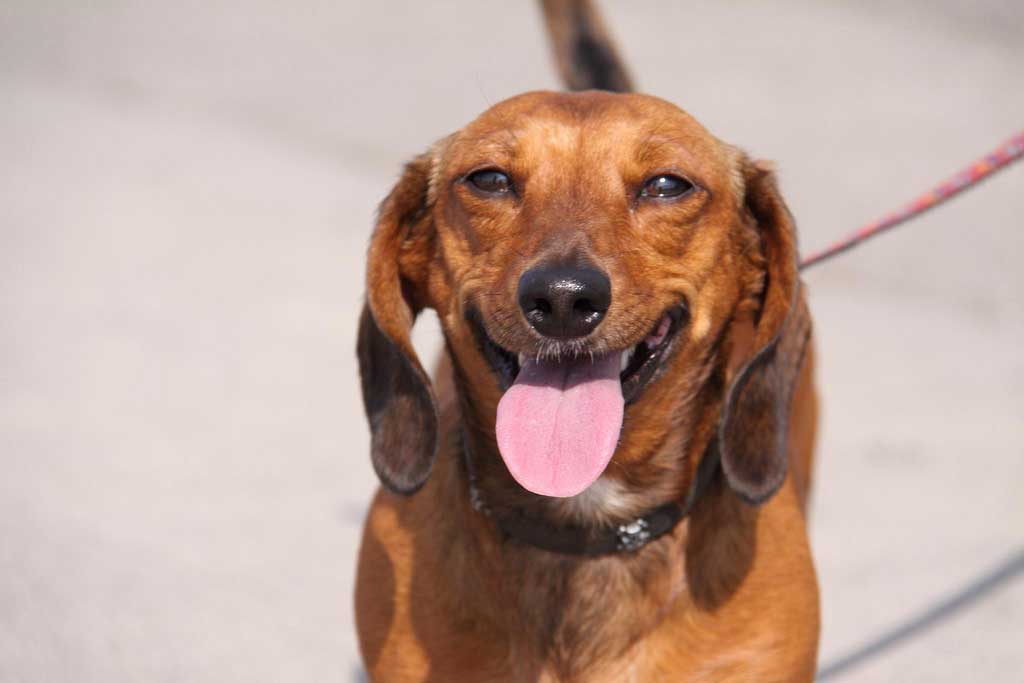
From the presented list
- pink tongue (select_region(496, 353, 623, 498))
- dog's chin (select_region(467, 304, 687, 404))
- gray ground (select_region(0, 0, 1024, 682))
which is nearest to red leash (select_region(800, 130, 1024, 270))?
dog's chin (select_region(467, 304, 687, 404))

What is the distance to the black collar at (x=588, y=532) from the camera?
2.86 metres

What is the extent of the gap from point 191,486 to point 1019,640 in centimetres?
300

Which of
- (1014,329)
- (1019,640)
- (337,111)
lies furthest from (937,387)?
(337,111)

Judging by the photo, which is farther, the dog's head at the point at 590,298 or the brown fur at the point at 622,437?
the brown fur at the point at 622,437

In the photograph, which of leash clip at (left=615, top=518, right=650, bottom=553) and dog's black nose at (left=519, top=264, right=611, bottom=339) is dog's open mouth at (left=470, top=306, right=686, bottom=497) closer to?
dog's black nose at (left=519, top=264, right=611, bottom=339)

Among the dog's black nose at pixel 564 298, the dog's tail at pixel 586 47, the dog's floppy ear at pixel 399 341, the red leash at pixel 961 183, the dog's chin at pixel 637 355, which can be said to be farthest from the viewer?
the dog's tail at pixel 586 47

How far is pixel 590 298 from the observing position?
98.5 inches

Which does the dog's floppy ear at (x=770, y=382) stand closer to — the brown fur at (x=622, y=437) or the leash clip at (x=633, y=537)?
the brown fur at (x=622, y=437)

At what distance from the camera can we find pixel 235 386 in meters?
5.74

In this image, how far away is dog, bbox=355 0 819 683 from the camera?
9.00 feet

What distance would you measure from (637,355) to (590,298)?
0.31m

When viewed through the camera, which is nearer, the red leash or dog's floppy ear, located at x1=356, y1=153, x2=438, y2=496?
dog's floppy ear, located at x1=356, y1=153, x2=438, y2=496

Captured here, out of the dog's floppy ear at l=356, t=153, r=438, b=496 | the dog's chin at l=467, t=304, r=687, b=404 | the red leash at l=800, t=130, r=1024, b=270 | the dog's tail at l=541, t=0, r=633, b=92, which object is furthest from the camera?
the dog's tail at l=541, t=0, r=633, b=92

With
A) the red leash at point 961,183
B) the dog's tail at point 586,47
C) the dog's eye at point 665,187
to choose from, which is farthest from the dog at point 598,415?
the dog's tail at point 586,47
